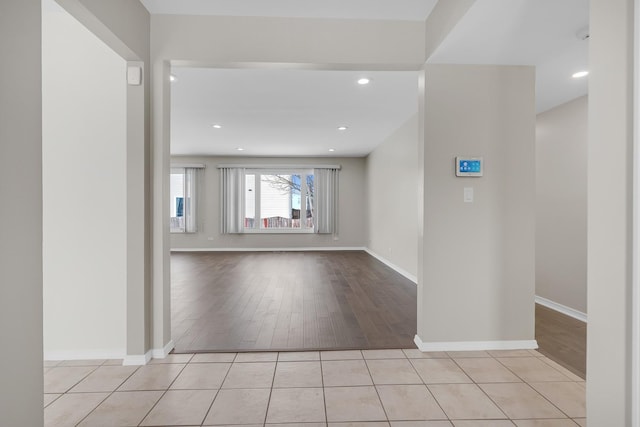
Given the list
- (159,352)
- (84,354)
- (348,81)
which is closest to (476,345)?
(159,352)

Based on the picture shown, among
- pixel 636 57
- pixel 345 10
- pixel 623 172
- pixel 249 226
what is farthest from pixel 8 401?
pixel 249 226

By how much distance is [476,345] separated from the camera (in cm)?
259

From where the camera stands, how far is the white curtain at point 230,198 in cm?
848

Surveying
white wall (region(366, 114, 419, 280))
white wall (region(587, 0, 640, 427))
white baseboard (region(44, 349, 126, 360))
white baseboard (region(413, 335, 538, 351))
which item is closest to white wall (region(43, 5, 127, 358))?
white baseboard (region(44, 349, 126, 360))

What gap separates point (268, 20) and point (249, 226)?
21.9 ft

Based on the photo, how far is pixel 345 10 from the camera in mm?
2395

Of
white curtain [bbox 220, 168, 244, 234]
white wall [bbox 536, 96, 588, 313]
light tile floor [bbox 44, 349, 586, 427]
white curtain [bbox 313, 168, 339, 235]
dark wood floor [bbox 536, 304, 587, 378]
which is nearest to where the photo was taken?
light tile floor [bbox 44, 349, 586, 427]

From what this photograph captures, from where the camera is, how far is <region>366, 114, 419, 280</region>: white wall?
16.2 ft

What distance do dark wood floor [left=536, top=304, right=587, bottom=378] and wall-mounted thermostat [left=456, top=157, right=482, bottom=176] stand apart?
5.01 ft

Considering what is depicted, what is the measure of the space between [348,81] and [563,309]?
139 inches

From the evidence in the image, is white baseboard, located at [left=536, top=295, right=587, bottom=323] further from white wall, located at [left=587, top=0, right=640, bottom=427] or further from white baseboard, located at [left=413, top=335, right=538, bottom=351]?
white wall, located at [left=587, top=0, right=640, bottom=427]

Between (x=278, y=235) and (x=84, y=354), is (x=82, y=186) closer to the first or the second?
(x=84, y=354)

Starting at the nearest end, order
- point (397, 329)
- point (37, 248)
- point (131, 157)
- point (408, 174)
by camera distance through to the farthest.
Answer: point (37, 248) < point (131, 157) < point (397, 329) < point (408, 174)

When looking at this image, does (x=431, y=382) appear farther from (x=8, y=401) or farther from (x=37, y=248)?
(x=37, y=248)
